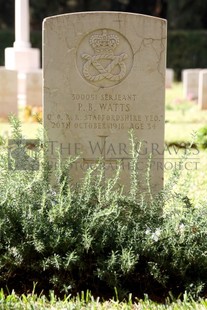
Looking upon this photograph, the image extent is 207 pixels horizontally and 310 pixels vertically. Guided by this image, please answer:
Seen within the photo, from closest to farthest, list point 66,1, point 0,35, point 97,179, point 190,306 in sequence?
point 190,306
point 97,179
point 0,35
point 66,1

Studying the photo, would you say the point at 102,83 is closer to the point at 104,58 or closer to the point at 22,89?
the point at 104,58

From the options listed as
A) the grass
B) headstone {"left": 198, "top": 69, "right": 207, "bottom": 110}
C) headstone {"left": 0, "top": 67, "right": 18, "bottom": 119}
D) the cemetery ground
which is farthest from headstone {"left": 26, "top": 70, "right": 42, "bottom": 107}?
the grass

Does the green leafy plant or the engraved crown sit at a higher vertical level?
the engraved crown

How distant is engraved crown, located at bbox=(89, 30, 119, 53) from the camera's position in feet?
16.2

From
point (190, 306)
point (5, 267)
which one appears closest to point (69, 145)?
point (5, 267)

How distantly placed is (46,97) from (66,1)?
27876 mm

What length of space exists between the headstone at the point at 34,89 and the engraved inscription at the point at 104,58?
8217mm

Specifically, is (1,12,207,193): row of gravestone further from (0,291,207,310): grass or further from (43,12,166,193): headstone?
(0,291,207,310): grass

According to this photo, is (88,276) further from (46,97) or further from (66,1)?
(66,1)

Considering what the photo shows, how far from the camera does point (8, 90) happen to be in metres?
11.9

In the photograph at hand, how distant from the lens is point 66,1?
31.8 metres

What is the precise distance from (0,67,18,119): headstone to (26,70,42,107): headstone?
3.73ft

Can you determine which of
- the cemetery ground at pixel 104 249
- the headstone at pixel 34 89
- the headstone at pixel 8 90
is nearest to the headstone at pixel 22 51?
the headstone at pixel 34 89

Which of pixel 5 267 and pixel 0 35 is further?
pixel 0 35
